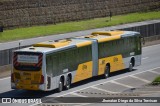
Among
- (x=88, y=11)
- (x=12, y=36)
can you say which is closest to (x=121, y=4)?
(x=88, y=11)

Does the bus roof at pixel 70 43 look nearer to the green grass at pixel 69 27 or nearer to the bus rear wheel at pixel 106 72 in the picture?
the bus rear wheel at pixel 106 72

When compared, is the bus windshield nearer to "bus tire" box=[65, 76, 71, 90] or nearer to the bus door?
"bus tire" box=[65, 76, 71, 90]

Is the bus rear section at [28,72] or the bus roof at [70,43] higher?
the bus roof at [70,43]

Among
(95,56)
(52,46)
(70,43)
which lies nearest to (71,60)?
(70,43)

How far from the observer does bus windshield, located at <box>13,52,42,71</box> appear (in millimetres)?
33062

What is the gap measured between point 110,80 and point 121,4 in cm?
4762

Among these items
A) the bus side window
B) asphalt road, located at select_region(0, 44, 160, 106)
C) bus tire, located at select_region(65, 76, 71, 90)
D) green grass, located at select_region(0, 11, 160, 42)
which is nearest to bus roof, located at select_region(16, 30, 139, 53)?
the bus side window

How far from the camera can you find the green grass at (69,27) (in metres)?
63.0

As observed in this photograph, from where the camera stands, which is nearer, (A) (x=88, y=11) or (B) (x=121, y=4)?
(A) (x=88, y=11)

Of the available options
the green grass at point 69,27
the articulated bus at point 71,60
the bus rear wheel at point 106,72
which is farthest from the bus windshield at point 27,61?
the green grass at point 69,27

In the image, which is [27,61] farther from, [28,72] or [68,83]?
[68,83]

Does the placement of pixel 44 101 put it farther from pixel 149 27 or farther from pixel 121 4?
pixel 121 4

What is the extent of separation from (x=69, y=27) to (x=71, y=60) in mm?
34228

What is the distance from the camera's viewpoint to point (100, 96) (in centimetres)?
3297
